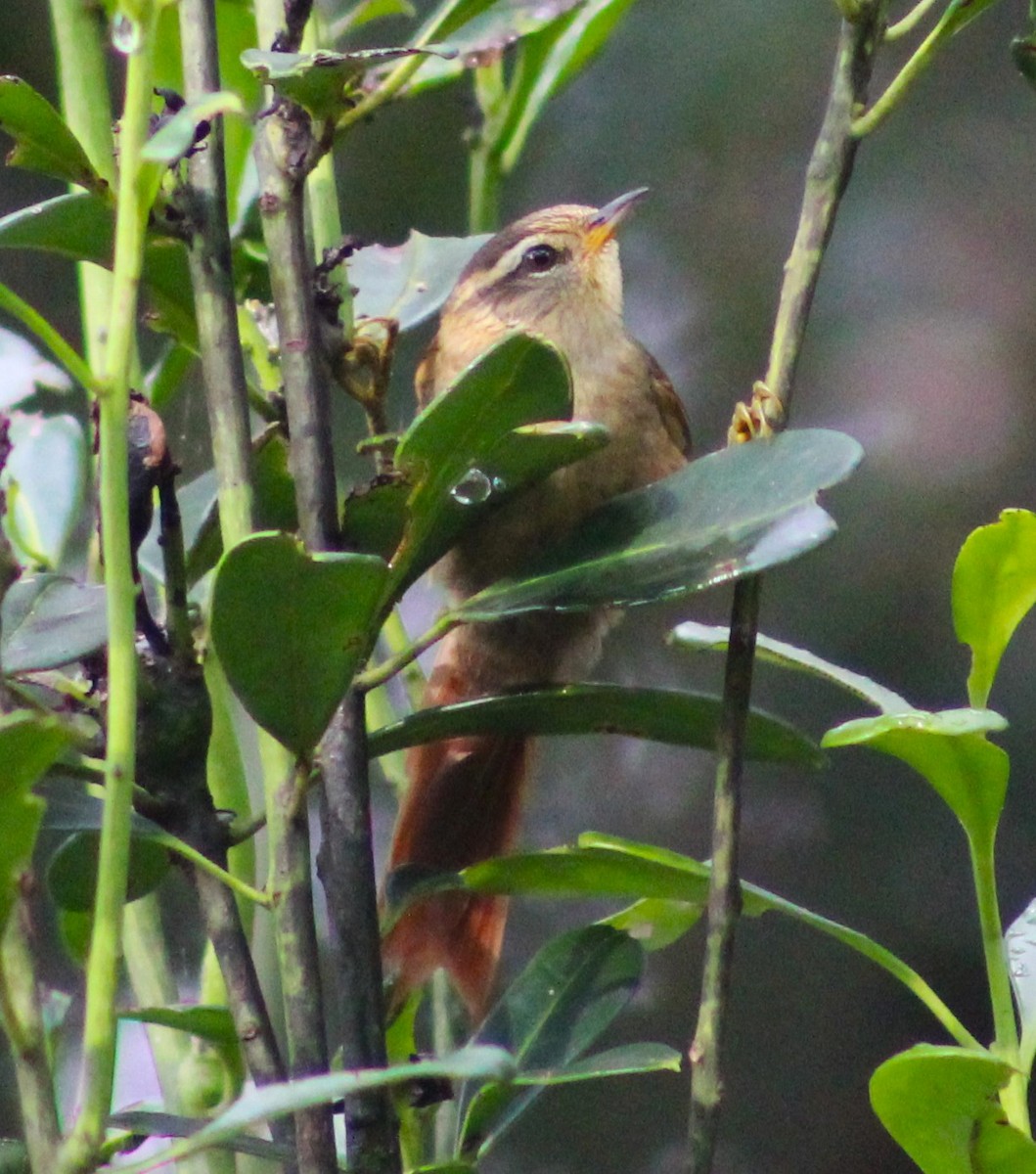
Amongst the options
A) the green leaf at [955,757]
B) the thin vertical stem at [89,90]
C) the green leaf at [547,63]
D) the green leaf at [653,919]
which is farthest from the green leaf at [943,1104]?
the green leaf at [547,63]

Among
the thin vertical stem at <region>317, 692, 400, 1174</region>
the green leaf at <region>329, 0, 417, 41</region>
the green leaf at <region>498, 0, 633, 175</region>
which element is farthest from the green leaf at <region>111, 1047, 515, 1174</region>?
the green leaf at <region>498, 0, 633, 175</region>

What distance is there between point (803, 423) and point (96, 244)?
2.20 metres

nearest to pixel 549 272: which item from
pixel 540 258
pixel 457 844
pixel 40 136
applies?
pixel 540 258

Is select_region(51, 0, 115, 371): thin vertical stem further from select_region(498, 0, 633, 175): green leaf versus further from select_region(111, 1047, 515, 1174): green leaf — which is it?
select_region(111, 1047, 515, 1174): green leaf

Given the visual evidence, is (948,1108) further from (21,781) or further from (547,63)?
(547,63)

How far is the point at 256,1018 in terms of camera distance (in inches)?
25.0

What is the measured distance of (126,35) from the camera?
58 centimetres

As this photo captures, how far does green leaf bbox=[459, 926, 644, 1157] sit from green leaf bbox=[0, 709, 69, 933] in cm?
32

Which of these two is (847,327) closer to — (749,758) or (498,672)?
(498,672)

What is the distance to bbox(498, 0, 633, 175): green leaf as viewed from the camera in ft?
4.34

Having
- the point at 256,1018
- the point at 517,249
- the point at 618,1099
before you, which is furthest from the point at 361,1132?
the point at 618,1099

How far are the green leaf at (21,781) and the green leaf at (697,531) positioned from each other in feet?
0.92

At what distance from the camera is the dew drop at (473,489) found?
736 millimetres

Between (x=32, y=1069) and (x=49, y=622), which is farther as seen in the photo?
(x=49, y=622)
